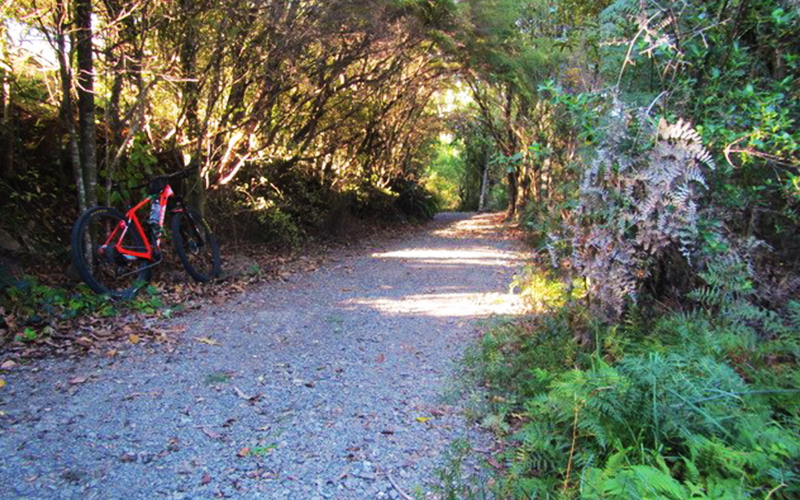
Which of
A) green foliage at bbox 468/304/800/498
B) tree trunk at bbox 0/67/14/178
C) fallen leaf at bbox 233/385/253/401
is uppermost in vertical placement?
tree trunk at bbox 0/67/14/178

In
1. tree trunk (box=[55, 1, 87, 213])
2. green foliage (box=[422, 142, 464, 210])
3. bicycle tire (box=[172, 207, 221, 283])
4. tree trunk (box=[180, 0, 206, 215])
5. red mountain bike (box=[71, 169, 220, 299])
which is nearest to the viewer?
tree trunk (box=[55, 1, 87, 213])

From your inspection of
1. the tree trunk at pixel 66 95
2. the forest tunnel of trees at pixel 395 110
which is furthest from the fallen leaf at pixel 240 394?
the tree trunk at pixel 66 95

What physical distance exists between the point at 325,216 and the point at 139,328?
757 cm

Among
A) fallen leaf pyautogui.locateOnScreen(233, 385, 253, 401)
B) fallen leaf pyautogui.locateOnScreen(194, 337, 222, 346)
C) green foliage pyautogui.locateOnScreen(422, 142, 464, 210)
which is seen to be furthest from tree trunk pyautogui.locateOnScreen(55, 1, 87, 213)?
green foliage pyautogui.locateOnScreen(422, 142, 464, 210)

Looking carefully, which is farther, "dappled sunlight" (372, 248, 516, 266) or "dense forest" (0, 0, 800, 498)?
"dappled sunlight" (372, 248, 516, 266)

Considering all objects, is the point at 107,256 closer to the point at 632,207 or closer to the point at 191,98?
the point at 191,98

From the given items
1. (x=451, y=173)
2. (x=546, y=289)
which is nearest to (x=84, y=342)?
(x=546, y=289)

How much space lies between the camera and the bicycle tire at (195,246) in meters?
6.72

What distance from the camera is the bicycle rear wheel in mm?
5336

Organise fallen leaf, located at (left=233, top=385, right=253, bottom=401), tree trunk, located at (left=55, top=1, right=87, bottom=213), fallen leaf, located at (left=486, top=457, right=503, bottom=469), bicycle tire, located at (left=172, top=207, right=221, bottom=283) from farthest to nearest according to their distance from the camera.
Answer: bicycle tire, located at (left=172, top=207, right=221, bottom=283)
tree trunk, located at (left=55, top=1, right=87, bottom=213)
fallen leaf, located at (left=233, top=385, right=253, bottom=401)
fallen leaf, located at (left=486, top=457, right=503, bottom=469)

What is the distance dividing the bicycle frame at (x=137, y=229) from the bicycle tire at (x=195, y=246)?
27 centimetres

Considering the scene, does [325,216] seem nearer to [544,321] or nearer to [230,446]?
[544,321]

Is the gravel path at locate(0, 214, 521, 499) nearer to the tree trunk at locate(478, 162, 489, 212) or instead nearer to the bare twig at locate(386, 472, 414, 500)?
the bare twig at locate(386, 472, 414, 500)

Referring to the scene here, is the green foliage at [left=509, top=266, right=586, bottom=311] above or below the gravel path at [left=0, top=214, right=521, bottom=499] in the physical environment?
above
